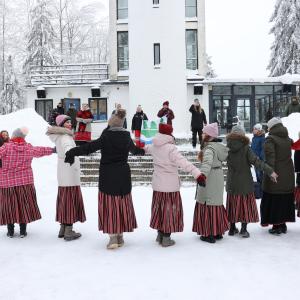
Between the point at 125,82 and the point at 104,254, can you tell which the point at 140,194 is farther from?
the point at 125,82

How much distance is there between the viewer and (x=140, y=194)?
992 centimetres

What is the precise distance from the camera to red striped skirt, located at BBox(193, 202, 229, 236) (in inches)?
227

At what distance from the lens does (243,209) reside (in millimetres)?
6031

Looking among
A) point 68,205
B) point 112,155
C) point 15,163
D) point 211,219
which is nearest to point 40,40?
point 15,163

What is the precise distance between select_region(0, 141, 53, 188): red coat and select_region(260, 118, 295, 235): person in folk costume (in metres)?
3.20

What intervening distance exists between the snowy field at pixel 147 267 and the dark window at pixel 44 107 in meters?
18.6

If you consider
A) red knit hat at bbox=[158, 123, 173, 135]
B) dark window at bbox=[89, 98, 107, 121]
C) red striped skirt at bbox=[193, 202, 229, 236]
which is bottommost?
red striped skirt at bbox=[193, 202, 229, 236]

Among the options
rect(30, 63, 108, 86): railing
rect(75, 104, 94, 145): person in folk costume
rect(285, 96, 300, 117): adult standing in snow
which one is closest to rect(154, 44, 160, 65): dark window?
rect(30, 63, 108, 86): railing

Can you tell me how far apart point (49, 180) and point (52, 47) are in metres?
28.6

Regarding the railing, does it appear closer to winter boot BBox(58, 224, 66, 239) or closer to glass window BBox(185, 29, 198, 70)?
glass window BBox(185, 29, 198, 70)

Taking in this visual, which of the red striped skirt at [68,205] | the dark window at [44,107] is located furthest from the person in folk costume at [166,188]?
the dark window at [44,107]

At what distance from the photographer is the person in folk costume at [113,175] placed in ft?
18.1

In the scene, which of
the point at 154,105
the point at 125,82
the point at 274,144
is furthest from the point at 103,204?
the point at 125,82

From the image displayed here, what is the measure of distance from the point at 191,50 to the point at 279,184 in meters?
20.1
